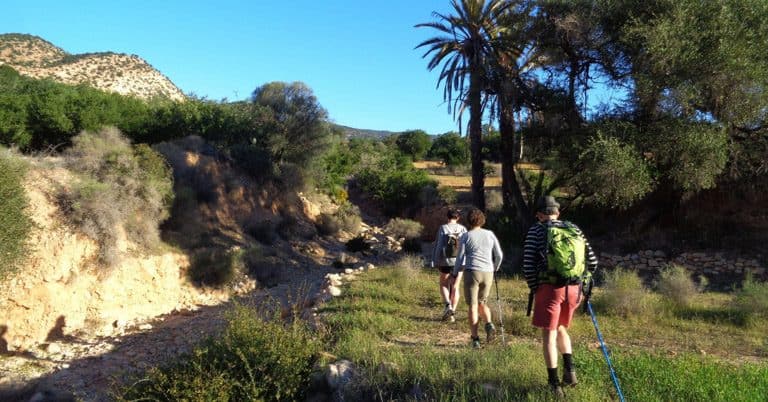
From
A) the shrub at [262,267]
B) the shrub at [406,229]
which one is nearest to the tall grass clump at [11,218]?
the shrub at [262,267]

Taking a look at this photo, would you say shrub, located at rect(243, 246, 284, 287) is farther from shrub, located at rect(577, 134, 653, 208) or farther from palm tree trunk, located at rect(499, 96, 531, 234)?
shrub, located at rect(577, 134, 653, 208)

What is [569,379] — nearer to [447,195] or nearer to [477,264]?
[477,264]

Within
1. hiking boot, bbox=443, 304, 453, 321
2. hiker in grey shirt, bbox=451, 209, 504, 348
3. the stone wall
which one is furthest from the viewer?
the stone wall

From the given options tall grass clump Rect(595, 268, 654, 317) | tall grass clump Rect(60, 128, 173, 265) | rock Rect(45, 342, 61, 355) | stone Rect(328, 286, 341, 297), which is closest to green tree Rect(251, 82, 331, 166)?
tall grass clump Rect(60, 128, 173, 265)

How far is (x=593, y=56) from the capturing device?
14.9 metres

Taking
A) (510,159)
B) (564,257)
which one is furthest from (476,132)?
(564,257)

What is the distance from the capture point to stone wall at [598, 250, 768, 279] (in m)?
13.0

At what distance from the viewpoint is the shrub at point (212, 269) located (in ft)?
49.1

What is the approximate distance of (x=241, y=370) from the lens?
5.43 metres

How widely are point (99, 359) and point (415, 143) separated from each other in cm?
4651

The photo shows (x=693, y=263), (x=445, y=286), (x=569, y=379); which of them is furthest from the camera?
(x=693, y=263)

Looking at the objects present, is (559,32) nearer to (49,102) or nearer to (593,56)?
(593,56)

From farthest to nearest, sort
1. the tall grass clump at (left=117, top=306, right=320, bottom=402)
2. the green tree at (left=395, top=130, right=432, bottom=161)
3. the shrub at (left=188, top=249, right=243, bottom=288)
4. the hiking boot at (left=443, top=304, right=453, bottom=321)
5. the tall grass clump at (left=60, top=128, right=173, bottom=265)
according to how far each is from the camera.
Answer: the green tree at (left=395, top=130, right=432, bottom=161), the shrub at (left=188, top=249, right=243, bottom=288), the tall grass clump at (left=60, top=128, right=173, bottom=265), the hiking boot at (left=443, top=304, right=453, bottom=321), the tall grass clump at (left=117, top=306, right=320, bottom=402)

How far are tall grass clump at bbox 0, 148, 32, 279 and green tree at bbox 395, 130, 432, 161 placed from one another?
44.7 m
